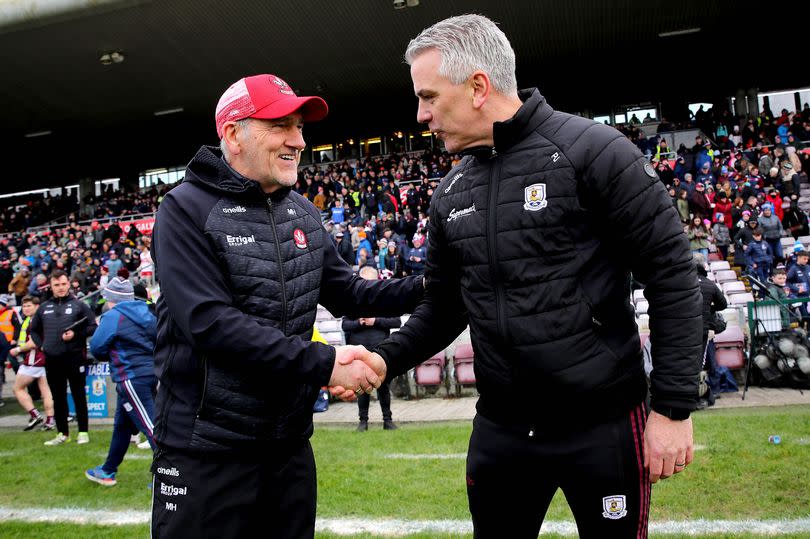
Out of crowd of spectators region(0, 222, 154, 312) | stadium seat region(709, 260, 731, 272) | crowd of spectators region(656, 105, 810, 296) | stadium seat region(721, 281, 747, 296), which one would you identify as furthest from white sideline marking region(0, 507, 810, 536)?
crowd of spectators region(0, 222, 154, 312)

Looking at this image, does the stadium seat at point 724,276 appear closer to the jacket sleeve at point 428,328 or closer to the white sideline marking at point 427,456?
the white sideline marking at point 427,456

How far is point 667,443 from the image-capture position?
215 centimetres

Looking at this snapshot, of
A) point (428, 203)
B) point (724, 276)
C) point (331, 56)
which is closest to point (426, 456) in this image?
point (724, 276)

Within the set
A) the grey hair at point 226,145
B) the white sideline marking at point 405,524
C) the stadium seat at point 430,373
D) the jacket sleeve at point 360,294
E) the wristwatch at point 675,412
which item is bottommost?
the stadium seat at point 430,373

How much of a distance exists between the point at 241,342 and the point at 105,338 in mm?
5099

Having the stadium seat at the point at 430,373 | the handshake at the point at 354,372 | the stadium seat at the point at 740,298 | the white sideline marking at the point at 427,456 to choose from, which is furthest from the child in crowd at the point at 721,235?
the handshake at the point at 354,372

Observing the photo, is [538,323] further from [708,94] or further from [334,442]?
→ [708,94]

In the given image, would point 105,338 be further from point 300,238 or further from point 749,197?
point 749,197

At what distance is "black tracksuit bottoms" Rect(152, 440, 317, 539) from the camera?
2.40 meters

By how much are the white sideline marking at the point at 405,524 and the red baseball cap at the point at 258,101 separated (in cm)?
329

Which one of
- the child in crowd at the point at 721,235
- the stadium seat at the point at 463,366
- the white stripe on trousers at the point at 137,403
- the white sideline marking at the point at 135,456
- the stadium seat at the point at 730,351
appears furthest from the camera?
the child in crowd at the point at 721,235

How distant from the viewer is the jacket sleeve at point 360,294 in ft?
10.3

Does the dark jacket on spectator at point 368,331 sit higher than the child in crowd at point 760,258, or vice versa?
the dark jacket on spectator at point 368,331

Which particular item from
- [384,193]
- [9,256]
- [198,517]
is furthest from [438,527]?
[9,256]
